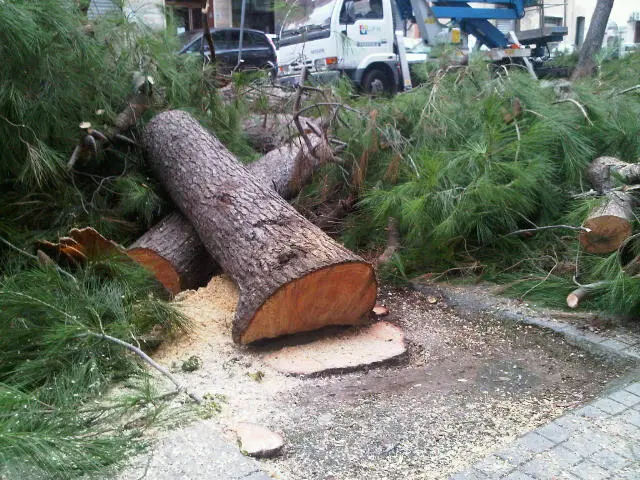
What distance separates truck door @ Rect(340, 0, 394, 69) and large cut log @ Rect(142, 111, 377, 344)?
7020 mm

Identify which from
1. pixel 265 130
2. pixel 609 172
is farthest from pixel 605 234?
pixel 265 130

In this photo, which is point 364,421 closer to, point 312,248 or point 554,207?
point 312,248

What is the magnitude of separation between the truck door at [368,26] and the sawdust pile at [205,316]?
7516 millimetres

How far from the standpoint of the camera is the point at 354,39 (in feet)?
36.8

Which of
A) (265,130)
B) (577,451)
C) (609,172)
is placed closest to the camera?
(577,451)

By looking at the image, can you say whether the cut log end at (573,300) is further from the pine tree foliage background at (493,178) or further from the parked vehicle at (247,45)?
the parked vehicle at (247,45)

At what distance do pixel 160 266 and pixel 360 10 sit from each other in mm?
8205

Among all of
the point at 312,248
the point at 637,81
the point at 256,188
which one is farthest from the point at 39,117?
the point at 637,81

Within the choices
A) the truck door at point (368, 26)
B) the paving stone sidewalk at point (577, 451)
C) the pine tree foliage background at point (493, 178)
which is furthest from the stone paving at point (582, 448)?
the truck door at point (368, 26)

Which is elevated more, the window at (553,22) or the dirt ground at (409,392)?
the window at (553,22)

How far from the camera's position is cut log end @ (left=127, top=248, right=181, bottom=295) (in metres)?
4.24

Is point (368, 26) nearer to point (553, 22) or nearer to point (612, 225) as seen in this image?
point (553, 22)

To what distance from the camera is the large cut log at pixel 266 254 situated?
Result: 343cm

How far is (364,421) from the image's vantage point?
2.84 metres
